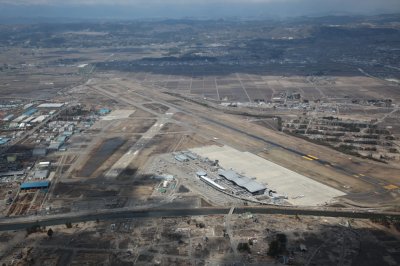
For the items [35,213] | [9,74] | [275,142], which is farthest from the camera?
[9,74]

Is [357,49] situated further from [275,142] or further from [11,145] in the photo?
[11,145]

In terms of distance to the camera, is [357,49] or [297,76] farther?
[357,49]

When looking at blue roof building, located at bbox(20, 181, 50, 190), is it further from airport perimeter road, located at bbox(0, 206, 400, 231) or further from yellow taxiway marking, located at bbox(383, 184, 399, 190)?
yellow taxiway marking, located at bbox(383, 184, 399, 190)

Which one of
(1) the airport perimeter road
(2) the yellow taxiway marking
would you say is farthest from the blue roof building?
(2) the yellow taxiway marking

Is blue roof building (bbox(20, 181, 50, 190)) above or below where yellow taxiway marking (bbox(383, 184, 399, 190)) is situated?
below

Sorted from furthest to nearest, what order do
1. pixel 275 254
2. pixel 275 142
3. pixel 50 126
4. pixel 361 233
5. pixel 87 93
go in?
pixel 87 93
pixel 50 126
pixel 275 142
pixel 361 233
pixel 275 254

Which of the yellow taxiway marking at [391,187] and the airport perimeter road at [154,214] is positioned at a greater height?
the yellow taxiway marking at [391,187]

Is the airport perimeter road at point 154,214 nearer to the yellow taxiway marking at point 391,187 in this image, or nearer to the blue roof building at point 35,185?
the yellow taxiway marking at point 391,187

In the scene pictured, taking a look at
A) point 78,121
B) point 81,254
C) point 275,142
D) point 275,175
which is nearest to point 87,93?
point 78,121

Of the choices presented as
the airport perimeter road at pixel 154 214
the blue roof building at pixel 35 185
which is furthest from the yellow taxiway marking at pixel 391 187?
the blue roof building at pixel 35 185
